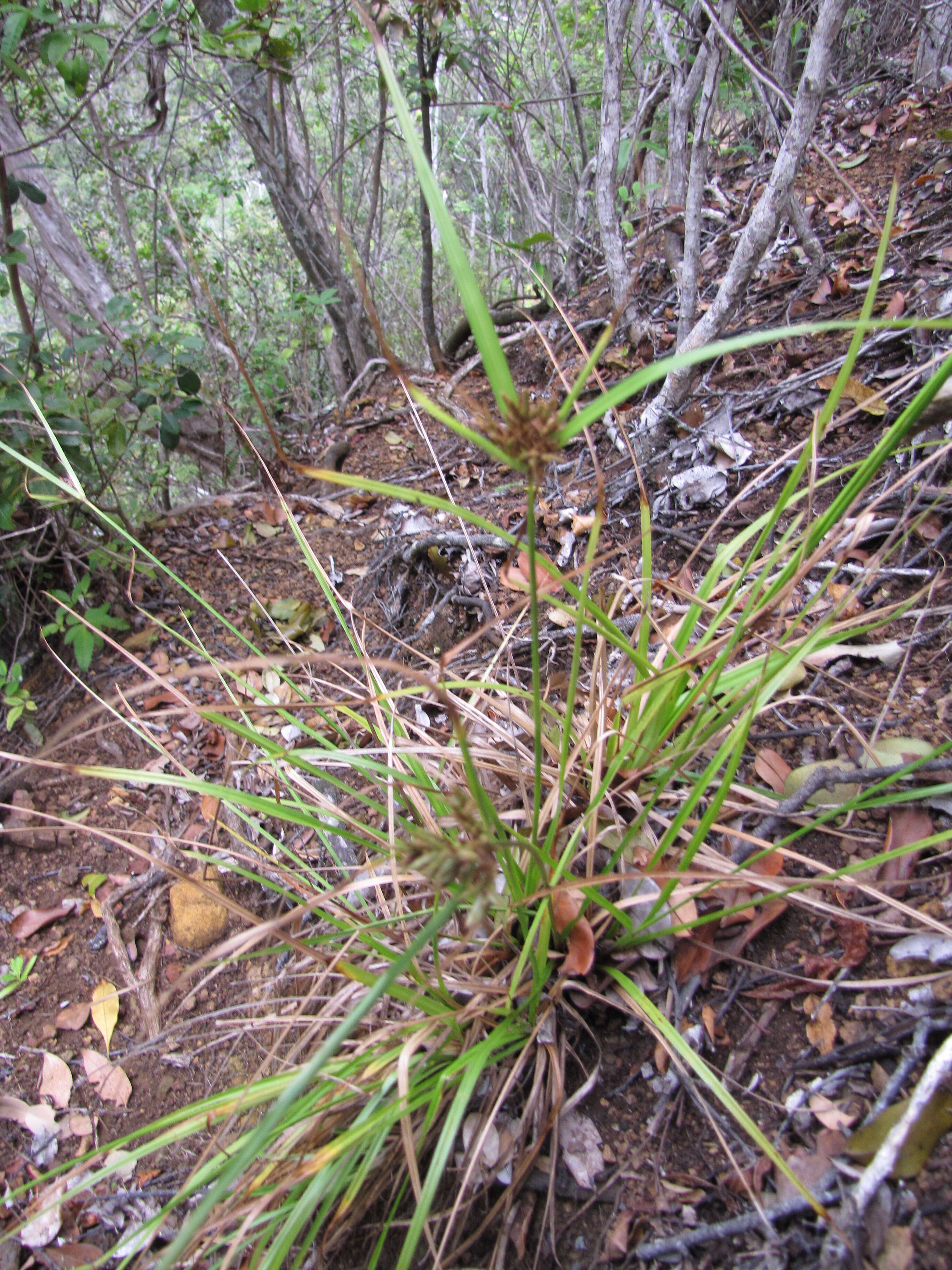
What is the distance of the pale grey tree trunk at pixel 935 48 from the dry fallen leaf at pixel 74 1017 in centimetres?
432

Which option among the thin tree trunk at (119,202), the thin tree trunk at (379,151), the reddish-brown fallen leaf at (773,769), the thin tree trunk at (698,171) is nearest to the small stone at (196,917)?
the reddish-brown fallen leaf at (773,769)

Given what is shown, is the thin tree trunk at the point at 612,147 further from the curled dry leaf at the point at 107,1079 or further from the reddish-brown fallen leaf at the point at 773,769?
the curled dry leaf at the point at 107,1079

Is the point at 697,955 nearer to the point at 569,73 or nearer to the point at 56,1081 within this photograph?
the point at 56,1081

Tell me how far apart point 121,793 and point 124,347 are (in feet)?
4.00

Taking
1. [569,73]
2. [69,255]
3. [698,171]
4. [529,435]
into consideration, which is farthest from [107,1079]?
[569,73]

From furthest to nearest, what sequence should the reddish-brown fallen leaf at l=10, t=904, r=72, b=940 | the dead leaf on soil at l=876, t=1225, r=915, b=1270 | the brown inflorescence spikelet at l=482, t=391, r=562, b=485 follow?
the reddish-brown fallen leaf at l=10, t=904, r=72, b=940
the dead leaf on soil at l=876, t=1225, r=915, b=1270
the brown inflorescence spikelet at l=482, t=391, r=562, b=485

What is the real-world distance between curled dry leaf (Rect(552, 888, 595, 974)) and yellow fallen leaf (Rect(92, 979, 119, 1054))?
2.89 feet

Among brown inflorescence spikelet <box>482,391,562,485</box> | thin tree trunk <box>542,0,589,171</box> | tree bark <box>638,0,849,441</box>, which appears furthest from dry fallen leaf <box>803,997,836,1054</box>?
thin tree trunk <box>542,0,589,171</box>

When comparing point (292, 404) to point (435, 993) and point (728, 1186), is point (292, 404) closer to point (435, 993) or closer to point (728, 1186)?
point (435, 993)

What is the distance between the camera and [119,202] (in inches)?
152

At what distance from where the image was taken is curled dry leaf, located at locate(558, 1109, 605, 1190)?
2.68ft

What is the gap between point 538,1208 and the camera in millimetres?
831

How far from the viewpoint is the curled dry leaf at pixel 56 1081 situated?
1202 millimetres

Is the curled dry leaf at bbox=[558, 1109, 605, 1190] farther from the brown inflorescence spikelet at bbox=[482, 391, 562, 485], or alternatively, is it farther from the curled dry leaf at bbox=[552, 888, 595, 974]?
the brown inflorescence spikelet at bbox=[482, 391, 562, 485]
